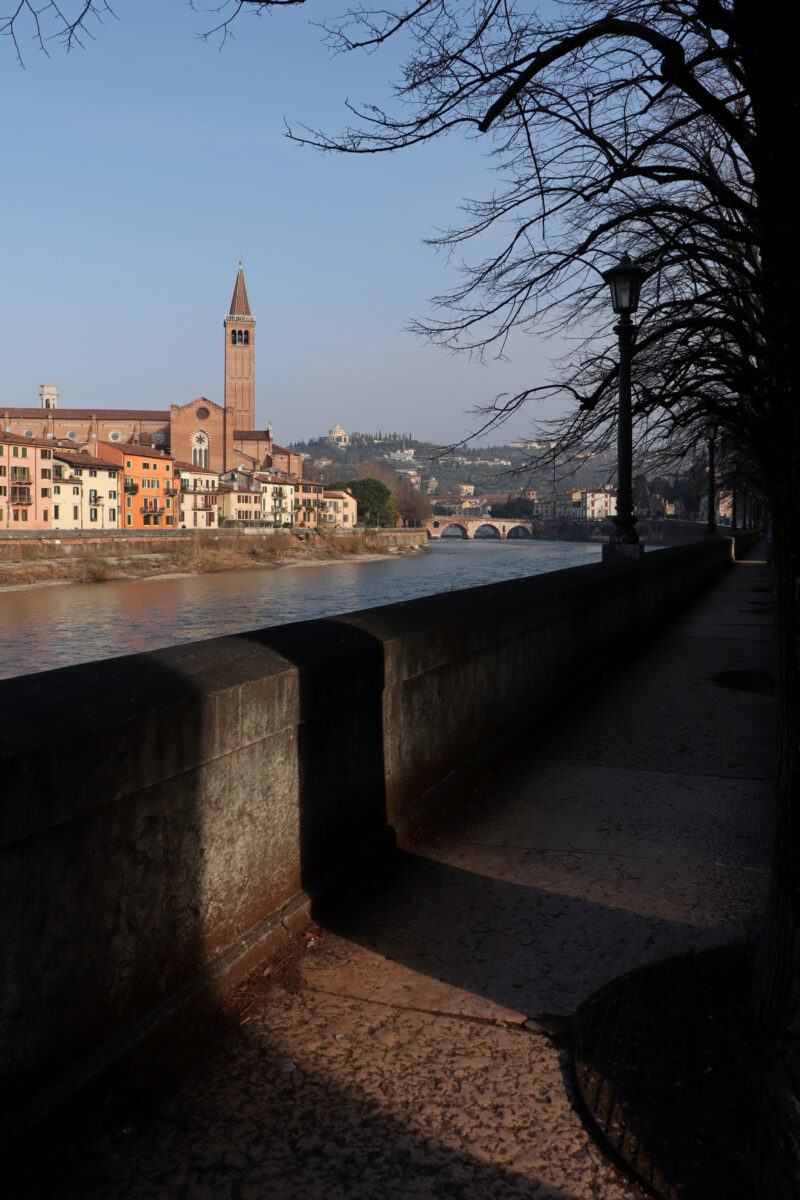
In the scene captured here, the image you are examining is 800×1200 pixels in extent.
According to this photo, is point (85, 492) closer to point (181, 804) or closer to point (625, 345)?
point (625, 345)

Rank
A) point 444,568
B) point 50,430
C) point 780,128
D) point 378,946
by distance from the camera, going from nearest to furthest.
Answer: point 780,128
point 378,946
point 444,568
point 50,430

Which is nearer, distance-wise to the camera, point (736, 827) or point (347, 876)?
point (347, 876)

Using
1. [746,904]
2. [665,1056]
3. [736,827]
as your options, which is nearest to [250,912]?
[665,1056]

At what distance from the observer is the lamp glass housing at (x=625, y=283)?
35.3 ft

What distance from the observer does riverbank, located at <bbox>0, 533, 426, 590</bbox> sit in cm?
6394

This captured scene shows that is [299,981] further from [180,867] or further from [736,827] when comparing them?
[736,827]

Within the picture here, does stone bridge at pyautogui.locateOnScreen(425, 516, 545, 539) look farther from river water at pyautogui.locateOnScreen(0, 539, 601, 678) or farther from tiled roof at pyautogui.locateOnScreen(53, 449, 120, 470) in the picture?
river water at pyautogui.locateOnScreen(0, 539, 601, 678)

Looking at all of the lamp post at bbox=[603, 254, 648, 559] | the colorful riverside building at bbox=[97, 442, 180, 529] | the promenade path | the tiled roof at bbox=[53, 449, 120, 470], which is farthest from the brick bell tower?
the promenade path

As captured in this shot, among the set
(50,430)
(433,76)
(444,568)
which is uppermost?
(50,430)

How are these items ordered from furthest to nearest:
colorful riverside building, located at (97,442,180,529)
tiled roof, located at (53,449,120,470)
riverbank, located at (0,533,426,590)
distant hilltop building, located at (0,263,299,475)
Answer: distant hilltop building, located at (0,263,299,475) < colorful riverside building, located at (97,442,180,529) < tiled roof, located at (53,449,120,470) < riverbank, located at (0,533,426,590)

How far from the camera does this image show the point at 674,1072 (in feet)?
8.21

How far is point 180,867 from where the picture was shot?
2.72 meters

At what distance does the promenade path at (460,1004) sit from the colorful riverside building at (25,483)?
79760 millimetres

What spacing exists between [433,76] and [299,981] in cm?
491
